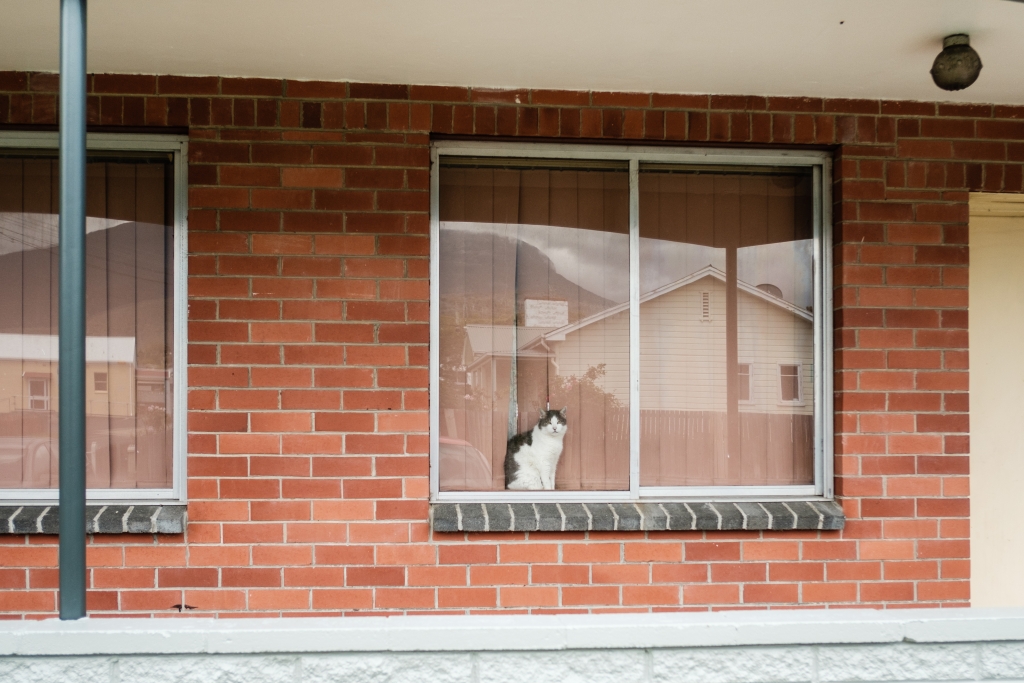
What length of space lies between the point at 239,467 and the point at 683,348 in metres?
2.23

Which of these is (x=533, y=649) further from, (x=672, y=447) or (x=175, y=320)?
(x=175, y=320)

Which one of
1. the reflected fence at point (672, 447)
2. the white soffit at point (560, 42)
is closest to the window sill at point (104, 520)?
the reflected fence at point (672, 447)

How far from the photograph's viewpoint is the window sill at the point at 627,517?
3375 mm

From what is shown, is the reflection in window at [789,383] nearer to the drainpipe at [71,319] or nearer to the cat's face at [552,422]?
the cat's face at [552,422]

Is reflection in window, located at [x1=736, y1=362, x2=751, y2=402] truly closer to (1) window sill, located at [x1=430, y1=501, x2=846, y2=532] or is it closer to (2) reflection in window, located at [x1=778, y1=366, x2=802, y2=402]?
(2) reflection in window, located at [x1=778, y1=366, x2=802, y2=402]

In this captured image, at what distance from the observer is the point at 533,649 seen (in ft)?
6.96

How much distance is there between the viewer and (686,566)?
3.47 m

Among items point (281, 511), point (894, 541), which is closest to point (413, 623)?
point (281, 511)

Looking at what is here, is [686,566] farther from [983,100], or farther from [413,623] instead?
[983,100]

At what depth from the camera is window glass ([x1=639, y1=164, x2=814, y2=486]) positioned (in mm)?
3695

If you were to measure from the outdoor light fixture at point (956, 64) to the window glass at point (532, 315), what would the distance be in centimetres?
139

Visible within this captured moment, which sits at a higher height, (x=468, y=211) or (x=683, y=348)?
(x=468, y=211)

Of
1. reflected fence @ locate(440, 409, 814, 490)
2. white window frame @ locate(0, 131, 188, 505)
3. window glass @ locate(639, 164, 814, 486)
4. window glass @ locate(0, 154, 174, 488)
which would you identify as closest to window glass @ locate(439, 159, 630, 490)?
reflected fence @ locate(440, 409, 814, 490)

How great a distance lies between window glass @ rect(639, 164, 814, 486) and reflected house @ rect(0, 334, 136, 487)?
248 cm
